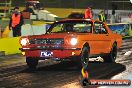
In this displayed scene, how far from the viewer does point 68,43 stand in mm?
11711

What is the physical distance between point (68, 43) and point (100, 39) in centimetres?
186

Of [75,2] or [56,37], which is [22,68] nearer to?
[56,37]

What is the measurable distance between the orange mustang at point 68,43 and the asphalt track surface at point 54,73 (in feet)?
1.37

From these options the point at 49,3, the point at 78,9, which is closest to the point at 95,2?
the point at 78,9

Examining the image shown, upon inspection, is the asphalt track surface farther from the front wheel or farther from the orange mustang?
the orange mustang

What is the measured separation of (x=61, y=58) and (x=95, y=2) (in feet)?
157

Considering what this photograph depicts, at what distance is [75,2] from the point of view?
60406mm

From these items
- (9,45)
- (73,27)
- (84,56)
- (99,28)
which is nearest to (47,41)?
(84,56)

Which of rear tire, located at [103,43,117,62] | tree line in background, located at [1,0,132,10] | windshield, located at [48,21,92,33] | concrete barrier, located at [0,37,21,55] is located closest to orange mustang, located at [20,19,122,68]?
windshield, located at [48,21,92,33]

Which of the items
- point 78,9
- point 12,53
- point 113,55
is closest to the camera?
point 113,55

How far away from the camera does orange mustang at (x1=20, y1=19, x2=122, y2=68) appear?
11727 millimetres

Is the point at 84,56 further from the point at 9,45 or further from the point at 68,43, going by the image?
the point at 9,45

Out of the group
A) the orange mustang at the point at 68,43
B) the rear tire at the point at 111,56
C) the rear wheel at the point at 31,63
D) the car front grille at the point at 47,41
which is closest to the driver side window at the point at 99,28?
the orange mustang at the point at 68,43

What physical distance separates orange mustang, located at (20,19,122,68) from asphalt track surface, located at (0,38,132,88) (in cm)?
42
